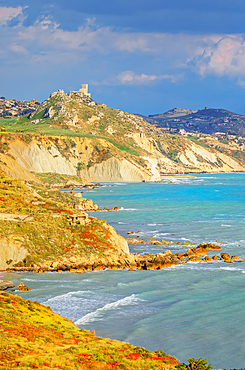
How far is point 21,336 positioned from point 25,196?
33.2 m

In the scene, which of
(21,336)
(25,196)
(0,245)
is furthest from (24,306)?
Result: (25,196)

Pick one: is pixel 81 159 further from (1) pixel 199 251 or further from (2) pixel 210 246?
(1) pixel 199 251

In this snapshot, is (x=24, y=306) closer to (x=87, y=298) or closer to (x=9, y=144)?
(x=87, y=298)

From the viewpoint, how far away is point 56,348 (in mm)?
19625

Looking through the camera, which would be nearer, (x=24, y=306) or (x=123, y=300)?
(x=24, y=306)

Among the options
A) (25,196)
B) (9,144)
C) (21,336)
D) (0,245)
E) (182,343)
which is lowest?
(182,343)

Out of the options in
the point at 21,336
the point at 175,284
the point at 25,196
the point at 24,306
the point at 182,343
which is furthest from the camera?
the point at 25,196

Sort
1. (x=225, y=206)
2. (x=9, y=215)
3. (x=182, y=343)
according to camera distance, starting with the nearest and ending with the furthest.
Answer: (x=182, y=343), (x=9, y=215), (x=225, y=206)

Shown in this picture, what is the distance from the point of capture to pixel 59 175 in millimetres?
141750

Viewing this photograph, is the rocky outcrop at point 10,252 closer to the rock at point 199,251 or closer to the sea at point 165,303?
the sea at point 165,303

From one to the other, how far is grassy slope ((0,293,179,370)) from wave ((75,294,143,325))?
1.76 meters

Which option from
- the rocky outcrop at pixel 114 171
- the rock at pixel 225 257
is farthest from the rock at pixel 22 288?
the rocky outcrop at pixel 114 171

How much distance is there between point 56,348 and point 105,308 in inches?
365

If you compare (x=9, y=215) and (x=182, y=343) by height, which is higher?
(x=9, y=215)
